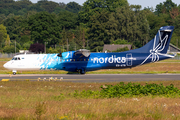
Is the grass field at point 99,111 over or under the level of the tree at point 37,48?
under

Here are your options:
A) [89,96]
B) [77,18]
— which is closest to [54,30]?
[77,18]

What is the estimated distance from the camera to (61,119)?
908 centimetres

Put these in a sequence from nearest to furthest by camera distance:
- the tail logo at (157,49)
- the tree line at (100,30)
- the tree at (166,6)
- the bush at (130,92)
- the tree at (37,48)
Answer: the bush at (130,92) → the tail logo at (157,49) → the tree at (37,48) → the tree line at (100,30) → the tree at (166,6)

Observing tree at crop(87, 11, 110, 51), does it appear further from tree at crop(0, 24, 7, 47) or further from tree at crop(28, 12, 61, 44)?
tree at crop(0, 24, 7, 47)

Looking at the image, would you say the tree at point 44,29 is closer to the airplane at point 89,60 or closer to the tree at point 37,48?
the tree at point 37,48

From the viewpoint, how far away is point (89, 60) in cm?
3359

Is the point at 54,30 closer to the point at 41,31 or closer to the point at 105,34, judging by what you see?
the point at 41,31

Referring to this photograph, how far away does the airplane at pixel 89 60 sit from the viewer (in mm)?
32938

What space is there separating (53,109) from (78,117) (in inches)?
74.1

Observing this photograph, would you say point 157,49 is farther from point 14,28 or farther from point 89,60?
point 14,28

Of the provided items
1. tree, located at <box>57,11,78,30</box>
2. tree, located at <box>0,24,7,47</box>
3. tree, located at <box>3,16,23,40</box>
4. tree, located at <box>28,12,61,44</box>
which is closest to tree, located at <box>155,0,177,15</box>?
tree, located at <box>57,11,78,30</box>

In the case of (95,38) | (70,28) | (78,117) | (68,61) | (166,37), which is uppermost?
(70,28)

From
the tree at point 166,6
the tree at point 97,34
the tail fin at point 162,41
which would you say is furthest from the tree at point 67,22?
the tail fin at point 162,41

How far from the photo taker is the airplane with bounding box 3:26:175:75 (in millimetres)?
32938
